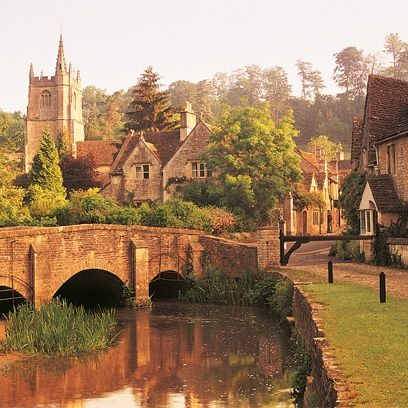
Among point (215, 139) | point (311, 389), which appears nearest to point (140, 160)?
point (215, 139)

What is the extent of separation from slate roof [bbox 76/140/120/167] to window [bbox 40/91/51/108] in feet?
77.2

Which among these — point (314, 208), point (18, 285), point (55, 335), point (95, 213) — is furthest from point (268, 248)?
point (314, 208)

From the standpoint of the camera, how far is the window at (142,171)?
2114 inches

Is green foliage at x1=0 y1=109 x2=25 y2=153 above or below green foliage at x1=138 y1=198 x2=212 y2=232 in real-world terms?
above

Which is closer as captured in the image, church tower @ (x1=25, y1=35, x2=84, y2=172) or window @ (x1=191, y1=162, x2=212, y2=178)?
window @ (x1=191, y1=162, x2=212, y2=178)

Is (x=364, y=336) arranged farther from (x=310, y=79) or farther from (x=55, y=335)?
(x=310, y=79)

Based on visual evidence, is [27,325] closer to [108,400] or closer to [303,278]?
[108,400]

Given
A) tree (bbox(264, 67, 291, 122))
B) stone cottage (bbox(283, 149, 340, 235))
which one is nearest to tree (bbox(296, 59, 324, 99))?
tree (bbox(264, 67, 291, 122))

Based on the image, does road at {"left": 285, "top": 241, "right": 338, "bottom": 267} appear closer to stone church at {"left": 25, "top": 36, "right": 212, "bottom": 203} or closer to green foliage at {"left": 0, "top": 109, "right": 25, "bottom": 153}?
stone church at {"left": 25, "top": 36, "right": 212, "bottom": 203}

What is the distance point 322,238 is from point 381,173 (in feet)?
20.4

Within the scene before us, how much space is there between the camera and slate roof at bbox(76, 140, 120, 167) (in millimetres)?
82688

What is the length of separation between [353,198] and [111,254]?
42.1ft

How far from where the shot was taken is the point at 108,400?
15.8 meters

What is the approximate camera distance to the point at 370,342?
1309 centimetres
